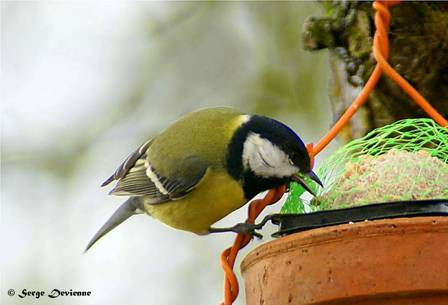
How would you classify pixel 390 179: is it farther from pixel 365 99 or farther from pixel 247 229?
pixel 247 229

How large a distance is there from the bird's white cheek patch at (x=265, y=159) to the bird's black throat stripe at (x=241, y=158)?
0.04ft

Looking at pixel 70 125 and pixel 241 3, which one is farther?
pixel 241 3

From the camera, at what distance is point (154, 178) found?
2.32 m

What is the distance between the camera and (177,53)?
4035 mm

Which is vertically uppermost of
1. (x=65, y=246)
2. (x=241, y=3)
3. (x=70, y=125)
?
(x=241, y=3)

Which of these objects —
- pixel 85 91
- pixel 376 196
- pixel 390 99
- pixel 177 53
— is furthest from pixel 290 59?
pixel 376 196

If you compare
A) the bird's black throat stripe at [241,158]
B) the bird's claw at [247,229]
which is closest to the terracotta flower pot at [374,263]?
the bird's claw at [247,229]

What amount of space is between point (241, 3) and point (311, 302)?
8.97 feet

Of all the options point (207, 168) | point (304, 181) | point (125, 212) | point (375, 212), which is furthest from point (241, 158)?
point (375, 212)

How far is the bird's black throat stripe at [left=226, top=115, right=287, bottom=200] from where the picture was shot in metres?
2.08

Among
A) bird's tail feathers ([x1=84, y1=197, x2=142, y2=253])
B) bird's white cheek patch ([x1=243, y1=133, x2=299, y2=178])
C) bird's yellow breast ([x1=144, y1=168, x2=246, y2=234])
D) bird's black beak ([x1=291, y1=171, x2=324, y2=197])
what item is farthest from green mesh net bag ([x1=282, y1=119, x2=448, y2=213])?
bird's tail feathers ([x1=84, y1=197, x2=142, y2=253])

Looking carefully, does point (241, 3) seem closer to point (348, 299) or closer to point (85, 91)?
point (85, 91)

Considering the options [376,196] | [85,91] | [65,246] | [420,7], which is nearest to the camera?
[376,196]

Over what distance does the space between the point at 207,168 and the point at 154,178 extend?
0.62 feet
